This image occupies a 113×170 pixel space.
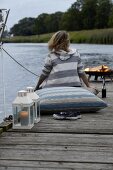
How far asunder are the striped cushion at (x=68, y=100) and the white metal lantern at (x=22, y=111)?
98 cm

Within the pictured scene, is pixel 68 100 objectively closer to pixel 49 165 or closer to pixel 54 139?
pixel 54 139

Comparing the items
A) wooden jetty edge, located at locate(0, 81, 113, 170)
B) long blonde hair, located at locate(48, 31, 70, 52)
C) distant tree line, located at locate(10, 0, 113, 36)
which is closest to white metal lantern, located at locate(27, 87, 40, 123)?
wooden jetty edge, located at locate(0, 81, 113, 170)

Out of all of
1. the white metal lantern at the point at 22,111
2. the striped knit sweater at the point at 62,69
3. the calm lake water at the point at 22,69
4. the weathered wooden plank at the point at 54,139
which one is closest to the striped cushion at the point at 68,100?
the striped knit sweater at the point at 62,69

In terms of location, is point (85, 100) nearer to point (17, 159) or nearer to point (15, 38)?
point (17, 159)

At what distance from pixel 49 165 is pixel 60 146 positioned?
0.67m

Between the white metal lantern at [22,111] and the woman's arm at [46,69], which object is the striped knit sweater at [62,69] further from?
the white metal lantern at [22,111]

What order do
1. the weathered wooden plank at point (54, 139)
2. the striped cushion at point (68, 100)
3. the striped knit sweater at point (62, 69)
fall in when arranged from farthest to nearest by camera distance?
1. the striped knit sweater at point (62, 69)
2. the striped cushion at point (68, 100)
3. the weathered wooden plank at point (54, 139)

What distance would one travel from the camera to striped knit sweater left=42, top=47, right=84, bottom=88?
756cm

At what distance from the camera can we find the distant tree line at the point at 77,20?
363 ft

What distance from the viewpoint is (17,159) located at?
15.2 feet

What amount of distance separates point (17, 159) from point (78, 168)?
60 centimetres

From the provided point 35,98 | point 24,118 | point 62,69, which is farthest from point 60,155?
point 62,69

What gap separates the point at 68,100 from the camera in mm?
6949

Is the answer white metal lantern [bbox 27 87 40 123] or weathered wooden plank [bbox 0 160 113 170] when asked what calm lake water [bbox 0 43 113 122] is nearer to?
white metal lantern [bbox 27 87 40 123]
